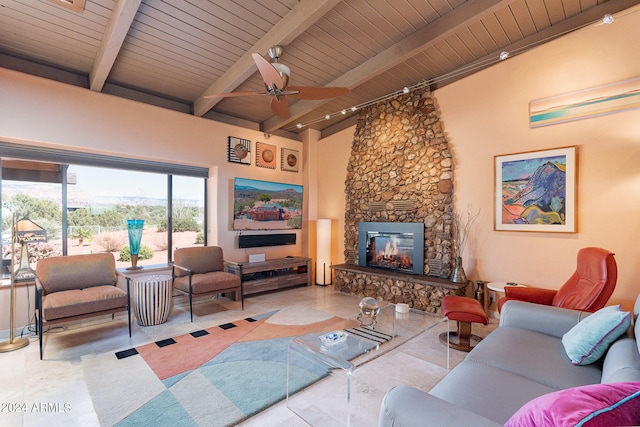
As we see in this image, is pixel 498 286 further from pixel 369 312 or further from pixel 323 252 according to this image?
pixel 323 252

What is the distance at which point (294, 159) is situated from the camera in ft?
20.1

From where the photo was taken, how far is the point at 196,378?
2.47 meters

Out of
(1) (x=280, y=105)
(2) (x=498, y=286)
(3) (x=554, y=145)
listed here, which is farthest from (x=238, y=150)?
(3) (x=554, y=145)

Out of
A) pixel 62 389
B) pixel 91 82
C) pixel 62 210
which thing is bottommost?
pixel 62 389

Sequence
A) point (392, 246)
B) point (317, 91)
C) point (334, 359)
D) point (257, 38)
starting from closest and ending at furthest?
point (334, 359) < point (317, 91) < point (257, 38) < point (392, 246)

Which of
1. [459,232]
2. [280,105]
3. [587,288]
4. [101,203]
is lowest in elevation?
[587,288]

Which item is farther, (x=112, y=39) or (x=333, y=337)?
(x=112, y=39)

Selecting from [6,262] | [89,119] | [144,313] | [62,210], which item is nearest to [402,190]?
[144,313]

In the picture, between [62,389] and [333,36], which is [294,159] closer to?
[333,36]

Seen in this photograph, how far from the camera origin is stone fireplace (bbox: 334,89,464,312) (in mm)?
4383

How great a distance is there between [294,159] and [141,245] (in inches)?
124

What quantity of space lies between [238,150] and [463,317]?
13.9ft

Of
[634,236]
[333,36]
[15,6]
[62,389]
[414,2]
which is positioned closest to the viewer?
[62,389]

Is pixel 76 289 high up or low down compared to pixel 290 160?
down
